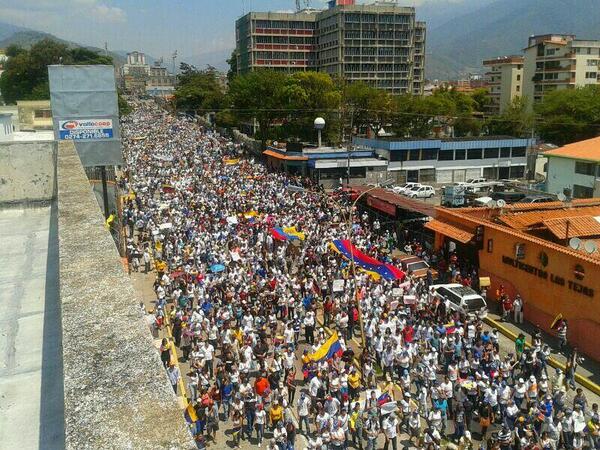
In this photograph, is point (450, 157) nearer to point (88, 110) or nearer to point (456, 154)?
point (456, 154)

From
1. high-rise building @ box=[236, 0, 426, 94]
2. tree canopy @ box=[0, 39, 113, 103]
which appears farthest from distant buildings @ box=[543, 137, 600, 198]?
tree canopy @ box=[0, 39, 113, 103]

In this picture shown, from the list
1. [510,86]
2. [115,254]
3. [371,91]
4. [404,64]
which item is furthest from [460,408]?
[404,64]

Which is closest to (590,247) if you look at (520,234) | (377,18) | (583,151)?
(520,234)

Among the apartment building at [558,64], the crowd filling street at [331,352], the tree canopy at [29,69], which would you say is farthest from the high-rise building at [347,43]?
the crowd filling street at [331,352]

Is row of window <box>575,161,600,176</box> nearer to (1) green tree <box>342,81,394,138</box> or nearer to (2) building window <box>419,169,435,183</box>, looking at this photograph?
(2) building window <box>419,169,435,183</box>

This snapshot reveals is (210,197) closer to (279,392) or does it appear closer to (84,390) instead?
(279,392)
